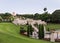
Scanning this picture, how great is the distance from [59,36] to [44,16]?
24.6 metres

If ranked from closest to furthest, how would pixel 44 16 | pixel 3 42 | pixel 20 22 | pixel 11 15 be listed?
pixel 3 42
pixel 20 22
pixel 11 15
pixel 44 16

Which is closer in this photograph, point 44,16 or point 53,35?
point 53,35

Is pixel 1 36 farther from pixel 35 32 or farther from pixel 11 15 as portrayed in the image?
pixel 11 15

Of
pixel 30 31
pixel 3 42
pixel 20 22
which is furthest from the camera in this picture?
pixel 20 22

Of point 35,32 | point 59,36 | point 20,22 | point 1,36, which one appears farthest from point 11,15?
point 1,36

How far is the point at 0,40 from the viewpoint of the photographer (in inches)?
→ 627

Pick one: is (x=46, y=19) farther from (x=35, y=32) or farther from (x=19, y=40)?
(x=19, y=40)

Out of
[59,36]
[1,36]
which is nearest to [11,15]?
[59,36]

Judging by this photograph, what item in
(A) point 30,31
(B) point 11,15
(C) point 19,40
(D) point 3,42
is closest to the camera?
(D) point 3,42

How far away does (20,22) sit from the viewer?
1645 inches

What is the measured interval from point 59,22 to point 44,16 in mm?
4428

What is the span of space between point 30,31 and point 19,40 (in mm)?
12977

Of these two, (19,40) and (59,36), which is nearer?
(19,40)

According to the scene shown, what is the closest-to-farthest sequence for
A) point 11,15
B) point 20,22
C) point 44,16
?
point 20,22 → point 11,15 → point 44,16
